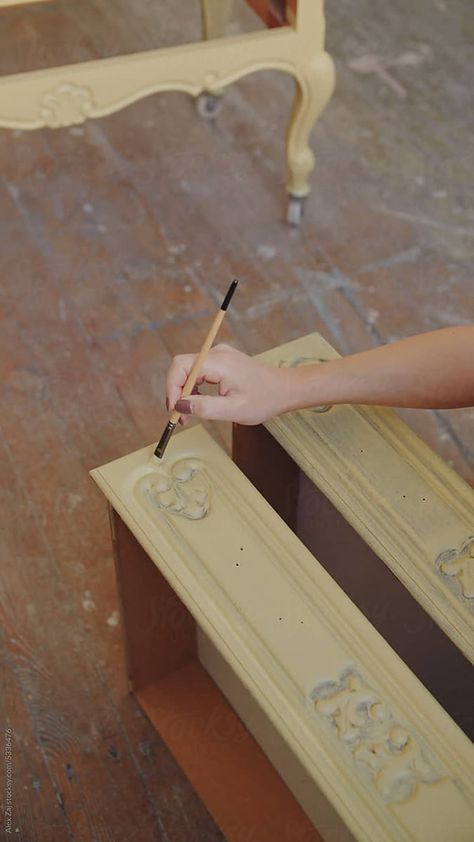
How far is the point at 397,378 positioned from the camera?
1.11 m

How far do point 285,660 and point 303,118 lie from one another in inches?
49.3

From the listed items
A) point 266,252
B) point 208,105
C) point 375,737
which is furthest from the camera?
point 208,105

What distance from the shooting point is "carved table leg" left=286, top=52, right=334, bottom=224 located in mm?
1800

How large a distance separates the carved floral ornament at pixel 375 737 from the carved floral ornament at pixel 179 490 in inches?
9.2

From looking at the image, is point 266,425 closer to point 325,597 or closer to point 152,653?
point 325,597

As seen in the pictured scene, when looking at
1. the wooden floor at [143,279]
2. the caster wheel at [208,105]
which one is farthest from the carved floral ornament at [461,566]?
the caster wheel at [208,105]

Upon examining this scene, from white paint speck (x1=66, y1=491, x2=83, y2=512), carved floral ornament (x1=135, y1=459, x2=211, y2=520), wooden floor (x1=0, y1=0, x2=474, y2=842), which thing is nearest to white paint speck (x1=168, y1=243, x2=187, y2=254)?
wooden floor (x1=0, y1=0, x2=474, y2=842)

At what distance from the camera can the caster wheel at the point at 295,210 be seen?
203cm

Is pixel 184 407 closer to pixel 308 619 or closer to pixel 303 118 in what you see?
pixel 308 619

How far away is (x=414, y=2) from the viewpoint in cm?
262

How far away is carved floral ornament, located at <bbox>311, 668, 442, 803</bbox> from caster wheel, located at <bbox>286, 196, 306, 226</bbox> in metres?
1.30

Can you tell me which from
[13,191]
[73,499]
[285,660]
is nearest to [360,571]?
[285,660]

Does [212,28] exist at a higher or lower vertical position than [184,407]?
higher

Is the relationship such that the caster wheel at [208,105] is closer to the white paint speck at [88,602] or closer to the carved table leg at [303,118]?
the carved table leg at [303,118]
